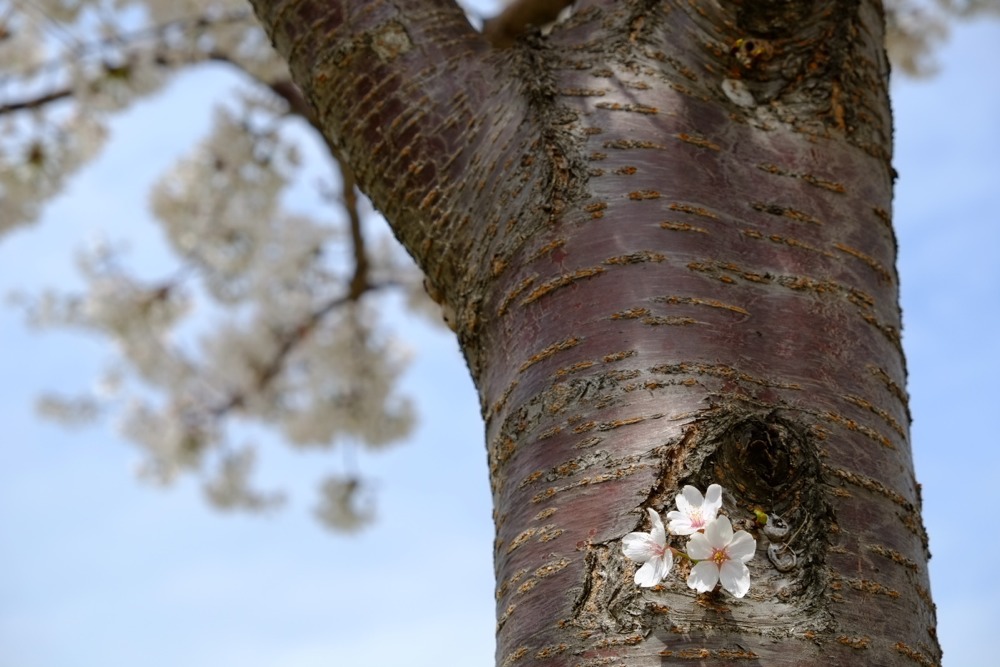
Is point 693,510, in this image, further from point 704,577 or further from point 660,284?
point 660,284

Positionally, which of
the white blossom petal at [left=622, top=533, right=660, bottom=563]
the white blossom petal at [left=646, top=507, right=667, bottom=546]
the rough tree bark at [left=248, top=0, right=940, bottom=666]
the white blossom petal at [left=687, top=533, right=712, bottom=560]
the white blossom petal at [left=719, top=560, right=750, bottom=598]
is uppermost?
the rough tree bark at [left=248, top=0, right=940, bottom=666]

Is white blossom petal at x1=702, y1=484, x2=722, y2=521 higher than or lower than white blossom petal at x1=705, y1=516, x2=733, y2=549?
higher

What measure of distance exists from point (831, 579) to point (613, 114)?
55 cm

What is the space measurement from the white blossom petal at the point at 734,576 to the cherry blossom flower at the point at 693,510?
0.04 metres

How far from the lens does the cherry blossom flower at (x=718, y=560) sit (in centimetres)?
73

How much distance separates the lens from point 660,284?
35.6 inches

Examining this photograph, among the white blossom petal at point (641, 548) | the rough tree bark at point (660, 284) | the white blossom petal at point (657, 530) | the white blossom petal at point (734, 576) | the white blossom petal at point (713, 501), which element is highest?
the rough tree bark at point (660, 284)

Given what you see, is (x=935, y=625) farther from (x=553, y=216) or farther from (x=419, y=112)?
(x=419, y=112)

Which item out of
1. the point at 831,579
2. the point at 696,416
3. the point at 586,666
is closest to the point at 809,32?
the point at 696,416

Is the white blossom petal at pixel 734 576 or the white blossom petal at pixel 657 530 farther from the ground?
the white blossom petal at pixel 657 530

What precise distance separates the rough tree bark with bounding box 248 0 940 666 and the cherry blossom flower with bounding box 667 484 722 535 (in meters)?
0.03

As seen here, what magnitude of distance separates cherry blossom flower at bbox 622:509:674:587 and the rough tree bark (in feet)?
0.04

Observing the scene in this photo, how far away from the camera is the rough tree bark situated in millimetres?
792

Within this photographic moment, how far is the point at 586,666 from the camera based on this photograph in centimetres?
75
